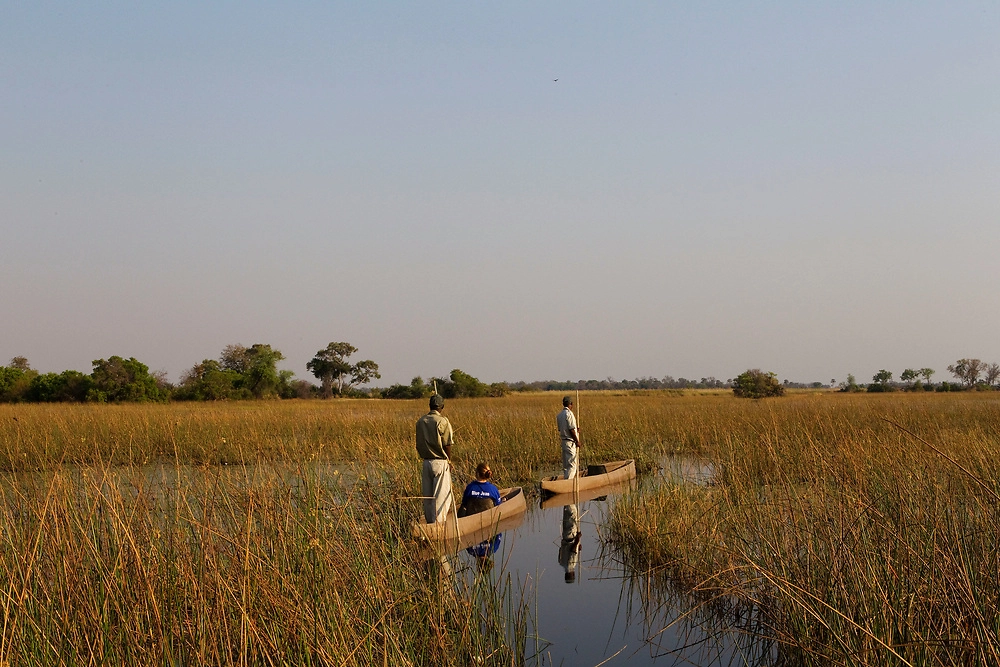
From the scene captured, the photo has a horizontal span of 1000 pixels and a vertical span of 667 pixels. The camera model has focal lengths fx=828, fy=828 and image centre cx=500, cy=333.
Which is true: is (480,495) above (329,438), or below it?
below

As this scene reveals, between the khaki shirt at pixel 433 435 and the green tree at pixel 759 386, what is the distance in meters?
40.9

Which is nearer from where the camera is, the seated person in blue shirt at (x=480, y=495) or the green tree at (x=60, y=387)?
the seated person in blue shirt at (x=480, y=495)

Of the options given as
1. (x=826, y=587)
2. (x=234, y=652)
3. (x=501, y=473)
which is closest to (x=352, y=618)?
(x=234, y=652)

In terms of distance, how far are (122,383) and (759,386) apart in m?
35.0

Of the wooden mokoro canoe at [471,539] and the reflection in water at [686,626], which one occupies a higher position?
the wooden mokoro canoe at [471,539]

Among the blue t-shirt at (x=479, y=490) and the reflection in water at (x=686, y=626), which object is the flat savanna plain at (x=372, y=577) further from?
the blue t-shirt at (x=479, y=490)

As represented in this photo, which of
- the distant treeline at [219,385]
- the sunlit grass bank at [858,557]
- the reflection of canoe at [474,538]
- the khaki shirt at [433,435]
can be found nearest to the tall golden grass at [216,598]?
the sunlit grass bank at [858,557]

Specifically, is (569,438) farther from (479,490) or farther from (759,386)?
(759,386)

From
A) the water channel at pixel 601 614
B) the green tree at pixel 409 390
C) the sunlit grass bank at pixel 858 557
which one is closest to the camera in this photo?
the sunlit grass bank at pixel 858 557

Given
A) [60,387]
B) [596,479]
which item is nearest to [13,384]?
[60,387]

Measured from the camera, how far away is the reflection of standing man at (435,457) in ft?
29.8

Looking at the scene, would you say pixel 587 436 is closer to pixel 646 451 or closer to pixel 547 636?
pixel 646 451

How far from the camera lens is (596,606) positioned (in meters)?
7.67

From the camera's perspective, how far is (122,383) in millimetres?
42250
